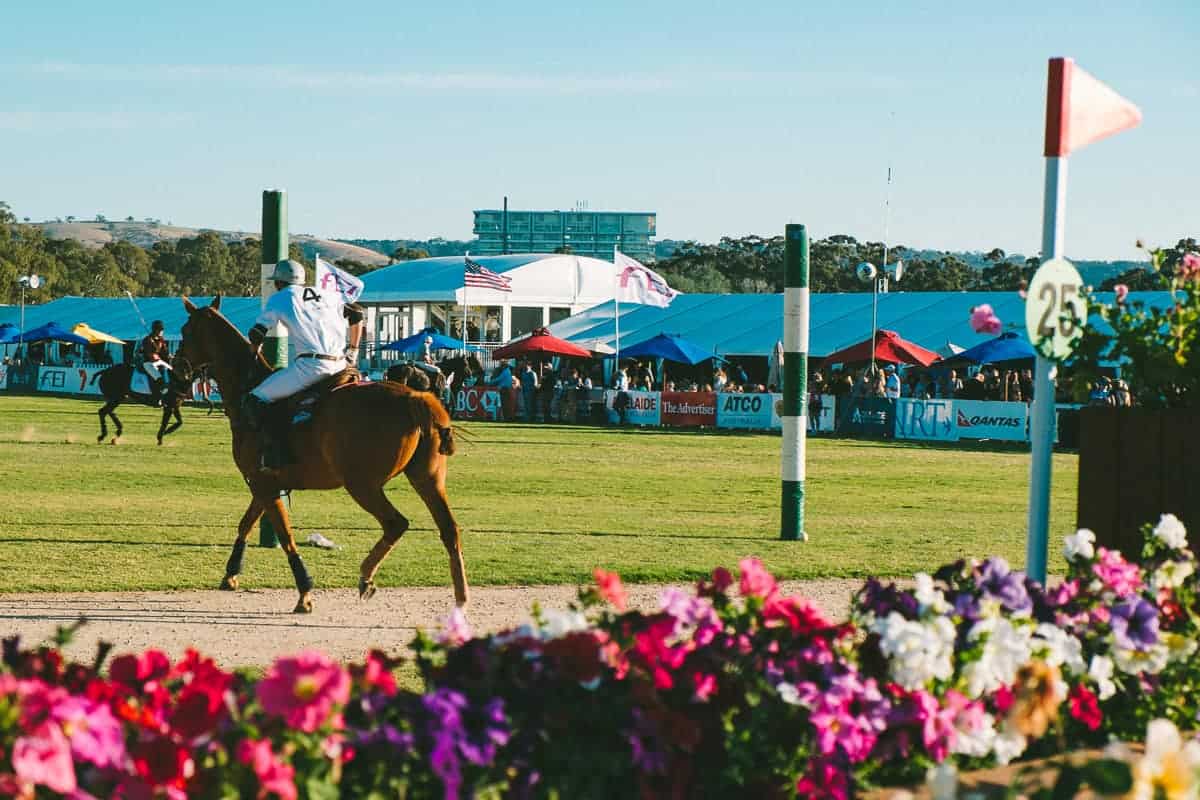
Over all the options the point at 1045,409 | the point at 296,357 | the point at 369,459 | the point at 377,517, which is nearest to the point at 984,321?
the point at 1045,409

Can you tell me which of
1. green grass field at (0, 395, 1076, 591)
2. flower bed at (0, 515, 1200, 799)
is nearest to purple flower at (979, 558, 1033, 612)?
flower bed at (0, 515, 1200, 799)

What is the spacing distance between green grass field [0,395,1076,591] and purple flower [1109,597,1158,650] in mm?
7066

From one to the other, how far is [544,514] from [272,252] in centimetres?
526

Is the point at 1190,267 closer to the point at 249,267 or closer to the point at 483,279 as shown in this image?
the point at 483,279

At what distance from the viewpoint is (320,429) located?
11.7m

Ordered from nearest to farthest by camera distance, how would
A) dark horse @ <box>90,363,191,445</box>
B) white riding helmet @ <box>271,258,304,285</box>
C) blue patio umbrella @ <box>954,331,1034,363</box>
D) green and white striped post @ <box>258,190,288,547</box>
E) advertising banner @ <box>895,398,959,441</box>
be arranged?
white riding helmet @ <box>271,258,304,285</box> → green and white striped post @ <box>258,190,288,547</box> → dark horse @ <box>90,363,191,445</box> → blue patio umbrella @ <box>954,331,1034,363</box> → advertising banner @ <box>895,398,959,441</box>

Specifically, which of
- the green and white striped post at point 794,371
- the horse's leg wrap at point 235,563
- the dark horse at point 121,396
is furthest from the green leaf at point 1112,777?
the dark horse at point 121,396

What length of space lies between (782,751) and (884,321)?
43730 millimetres

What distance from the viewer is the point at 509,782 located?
4.37 m

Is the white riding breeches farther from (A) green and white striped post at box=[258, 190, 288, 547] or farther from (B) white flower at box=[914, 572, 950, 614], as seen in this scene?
(B) white flower at box=[914, 572, 950, 614]

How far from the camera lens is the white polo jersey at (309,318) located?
11773 millimetres

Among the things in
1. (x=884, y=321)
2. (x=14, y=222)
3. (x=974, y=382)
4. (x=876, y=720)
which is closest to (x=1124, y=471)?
(x=876, y=720)

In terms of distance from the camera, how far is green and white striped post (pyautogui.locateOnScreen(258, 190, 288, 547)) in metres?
14.5

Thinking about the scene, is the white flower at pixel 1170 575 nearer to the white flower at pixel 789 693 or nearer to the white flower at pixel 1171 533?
the white flower at pixel 1171 533
